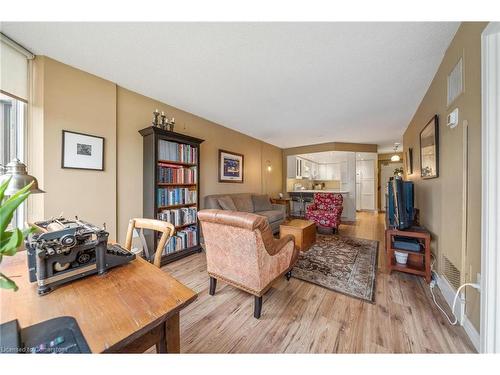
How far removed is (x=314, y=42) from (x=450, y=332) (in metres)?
2.56

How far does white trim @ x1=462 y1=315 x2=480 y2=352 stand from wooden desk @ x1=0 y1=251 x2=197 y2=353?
1949mm

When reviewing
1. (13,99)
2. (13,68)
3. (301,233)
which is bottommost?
(301,233)

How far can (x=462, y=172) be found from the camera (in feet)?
4.88

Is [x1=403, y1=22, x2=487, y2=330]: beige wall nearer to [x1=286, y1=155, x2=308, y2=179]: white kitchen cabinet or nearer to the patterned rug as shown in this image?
the patterned rug

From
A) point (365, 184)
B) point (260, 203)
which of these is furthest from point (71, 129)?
point (365, 184)

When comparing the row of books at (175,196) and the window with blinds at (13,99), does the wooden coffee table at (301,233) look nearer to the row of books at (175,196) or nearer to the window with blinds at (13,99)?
the row of books at (175,196)

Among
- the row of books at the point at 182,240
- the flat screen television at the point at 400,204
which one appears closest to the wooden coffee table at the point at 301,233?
the flat screen television at the point at 400,204

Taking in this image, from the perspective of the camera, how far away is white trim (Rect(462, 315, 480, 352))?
1.28m

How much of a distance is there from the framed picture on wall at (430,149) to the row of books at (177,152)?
3146 millimetres

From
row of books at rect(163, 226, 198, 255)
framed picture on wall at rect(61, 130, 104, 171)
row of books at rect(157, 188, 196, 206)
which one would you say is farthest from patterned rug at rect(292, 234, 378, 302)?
framed picture on wall at rect(61, 130, 104, 171)

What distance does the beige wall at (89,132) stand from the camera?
6.10 ft

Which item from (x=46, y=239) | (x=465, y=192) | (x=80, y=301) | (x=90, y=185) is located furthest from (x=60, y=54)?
(x=465, y=192)

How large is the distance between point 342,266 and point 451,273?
105 cm

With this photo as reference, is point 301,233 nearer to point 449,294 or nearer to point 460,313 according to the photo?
point 449,294
